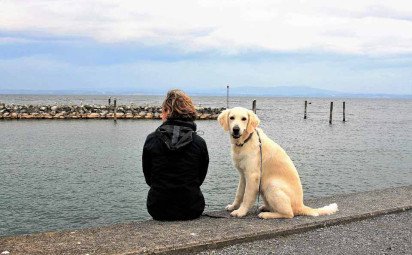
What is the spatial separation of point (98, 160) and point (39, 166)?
3.19 m

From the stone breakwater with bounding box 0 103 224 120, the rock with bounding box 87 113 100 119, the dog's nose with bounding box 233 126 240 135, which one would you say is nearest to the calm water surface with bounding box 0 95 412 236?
the dog's nose with bounding box 233 126 240 135

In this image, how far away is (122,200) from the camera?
1403 cm

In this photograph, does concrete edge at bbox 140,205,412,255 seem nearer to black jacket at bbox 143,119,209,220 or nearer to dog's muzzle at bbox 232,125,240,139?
black jacket at bbox 143,119,209,220

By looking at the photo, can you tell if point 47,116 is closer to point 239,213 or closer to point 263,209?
point 263,209

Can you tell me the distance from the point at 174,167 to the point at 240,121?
1.00 meters

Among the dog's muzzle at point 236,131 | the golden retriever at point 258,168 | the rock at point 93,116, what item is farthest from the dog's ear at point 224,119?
the rock at point 93,116

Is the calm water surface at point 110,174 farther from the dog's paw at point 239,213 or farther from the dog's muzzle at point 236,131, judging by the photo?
the dog's muzzle at point 236,131

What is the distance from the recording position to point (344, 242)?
5211 mm

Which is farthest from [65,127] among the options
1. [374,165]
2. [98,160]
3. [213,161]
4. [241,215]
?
[241,215]

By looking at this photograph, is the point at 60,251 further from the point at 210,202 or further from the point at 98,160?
the point at 98,160

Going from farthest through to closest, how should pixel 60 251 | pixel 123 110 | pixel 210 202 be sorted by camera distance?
pixel 123 110 < pixel 210 202 < pixel 60 251

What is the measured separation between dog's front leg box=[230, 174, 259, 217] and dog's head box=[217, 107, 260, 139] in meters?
0.56

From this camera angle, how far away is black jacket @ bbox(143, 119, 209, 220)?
5.57 meters

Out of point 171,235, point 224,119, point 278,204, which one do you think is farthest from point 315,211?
point 171,235
